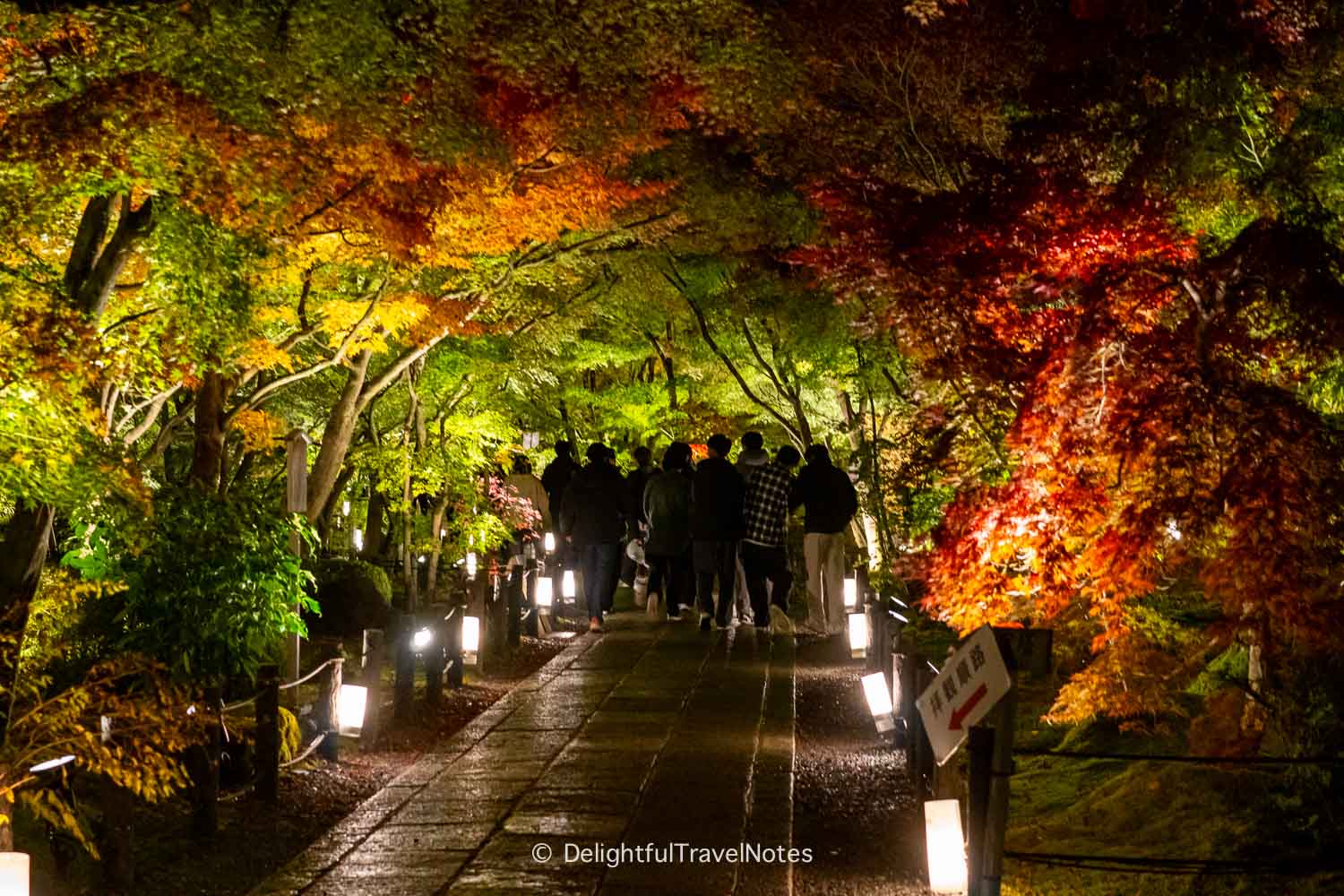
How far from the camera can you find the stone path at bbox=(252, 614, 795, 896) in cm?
613

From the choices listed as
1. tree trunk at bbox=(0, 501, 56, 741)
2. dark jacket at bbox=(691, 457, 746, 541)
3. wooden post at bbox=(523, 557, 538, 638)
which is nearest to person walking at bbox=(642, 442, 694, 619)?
dark jacket at bbox=(691, 457, 746, 541)

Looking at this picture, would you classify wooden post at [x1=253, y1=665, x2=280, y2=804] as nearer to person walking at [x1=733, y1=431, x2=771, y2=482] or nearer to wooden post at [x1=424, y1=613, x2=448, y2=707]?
wooden post at [x1=424, y1=613, x2=448, y2=707]

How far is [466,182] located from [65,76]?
25.3 ft

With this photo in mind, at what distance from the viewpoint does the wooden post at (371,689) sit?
29.2 feet

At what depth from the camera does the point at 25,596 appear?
7664 millimetres

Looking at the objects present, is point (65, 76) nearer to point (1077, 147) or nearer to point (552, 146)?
point (1077, 147)

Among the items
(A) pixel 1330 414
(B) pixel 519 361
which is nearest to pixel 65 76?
(A) pixel 1330 414

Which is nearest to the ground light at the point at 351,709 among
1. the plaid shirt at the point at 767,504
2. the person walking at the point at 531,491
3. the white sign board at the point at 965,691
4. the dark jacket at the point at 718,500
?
the white sign board at the point at 965,691

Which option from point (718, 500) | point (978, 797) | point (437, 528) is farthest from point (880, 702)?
point (437, 528)

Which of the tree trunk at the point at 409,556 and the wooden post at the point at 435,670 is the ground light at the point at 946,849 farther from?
the tree trunk at the point at 409,556

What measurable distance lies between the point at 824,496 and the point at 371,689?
19.5 feet

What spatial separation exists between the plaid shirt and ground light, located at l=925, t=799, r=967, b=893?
7599 mm

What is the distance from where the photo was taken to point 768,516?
1341 centimetres

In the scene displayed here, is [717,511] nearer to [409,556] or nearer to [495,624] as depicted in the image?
[495,624]
